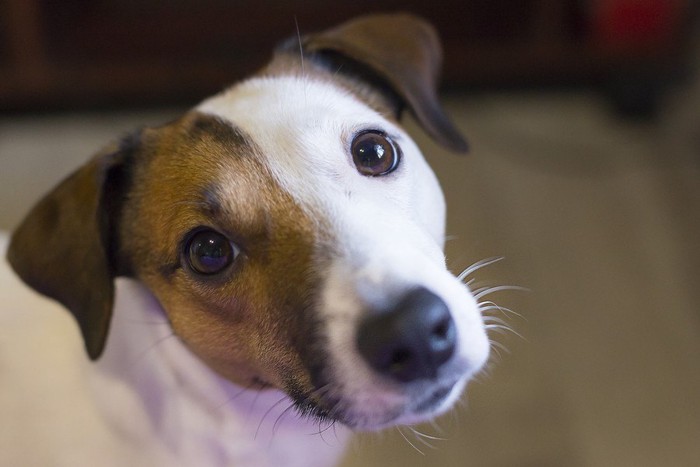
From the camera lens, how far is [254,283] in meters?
1.41

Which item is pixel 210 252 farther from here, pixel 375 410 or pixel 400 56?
pixel 400 56

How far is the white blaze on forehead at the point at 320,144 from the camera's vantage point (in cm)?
140

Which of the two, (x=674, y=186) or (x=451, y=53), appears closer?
(x=674, y=186)

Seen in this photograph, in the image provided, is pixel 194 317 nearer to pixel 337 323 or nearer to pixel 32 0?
pixel 337 323

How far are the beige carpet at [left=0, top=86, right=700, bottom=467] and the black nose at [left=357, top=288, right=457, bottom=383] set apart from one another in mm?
911

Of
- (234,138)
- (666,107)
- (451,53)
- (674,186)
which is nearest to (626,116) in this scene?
(666,107)

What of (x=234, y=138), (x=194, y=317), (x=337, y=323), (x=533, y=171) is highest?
(x=234, y=138)

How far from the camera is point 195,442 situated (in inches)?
64.1

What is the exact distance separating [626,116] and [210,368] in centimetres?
275

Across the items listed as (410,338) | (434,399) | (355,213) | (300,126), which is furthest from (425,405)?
(300,126)

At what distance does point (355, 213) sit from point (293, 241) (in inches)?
4.9

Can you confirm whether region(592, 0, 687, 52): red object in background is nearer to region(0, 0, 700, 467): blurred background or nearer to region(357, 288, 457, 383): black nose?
region(0, 0, 700, 467): blurred background

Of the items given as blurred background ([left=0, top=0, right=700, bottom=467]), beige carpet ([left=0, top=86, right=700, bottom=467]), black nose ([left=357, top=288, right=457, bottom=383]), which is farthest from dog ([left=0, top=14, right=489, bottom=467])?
blurred background ([left=0, top=0, right=700, bottom=467])

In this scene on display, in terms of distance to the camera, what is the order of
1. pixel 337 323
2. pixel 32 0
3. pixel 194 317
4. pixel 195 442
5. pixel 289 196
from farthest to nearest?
pixel 32 0
pixel 195 442
pixel 194 317
pixel 289 196
pixel 337 323
